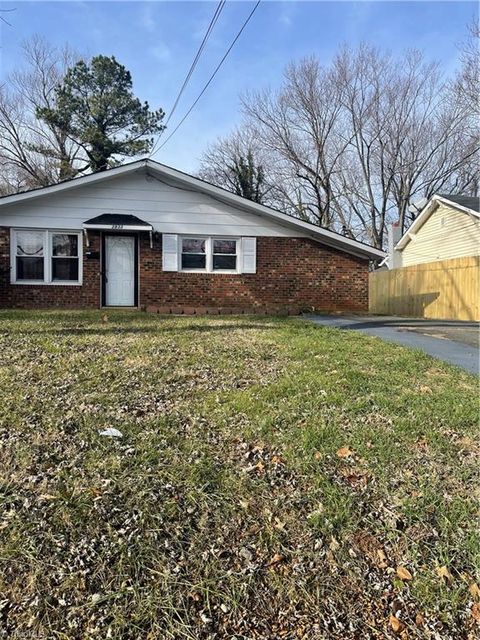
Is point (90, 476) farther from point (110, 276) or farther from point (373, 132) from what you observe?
point (373, 132)

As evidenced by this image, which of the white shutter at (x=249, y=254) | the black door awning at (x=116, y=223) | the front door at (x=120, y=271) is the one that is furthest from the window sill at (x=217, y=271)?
the black door awning at (x=116, y=223)

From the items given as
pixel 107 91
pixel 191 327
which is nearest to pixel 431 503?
pixel 191 327

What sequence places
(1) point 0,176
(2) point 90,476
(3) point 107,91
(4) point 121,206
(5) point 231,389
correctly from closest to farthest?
(2) point 90,476, (5) point 231,389, (4) point 121,206, (3) point 107,91, (1) point 0,176

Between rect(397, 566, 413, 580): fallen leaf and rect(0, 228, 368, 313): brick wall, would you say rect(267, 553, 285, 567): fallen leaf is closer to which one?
rect(397, 566, 413, 580): fallen leaf

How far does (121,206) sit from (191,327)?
6168mm

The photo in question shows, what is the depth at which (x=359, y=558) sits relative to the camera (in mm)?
2213

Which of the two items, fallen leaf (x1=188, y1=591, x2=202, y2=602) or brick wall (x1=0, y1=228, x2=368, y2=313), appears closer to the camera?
fallen leaf (x1=188, y1=591, x2=202, y2=602)

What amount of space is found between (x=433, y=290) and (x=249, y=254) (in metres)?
7.92

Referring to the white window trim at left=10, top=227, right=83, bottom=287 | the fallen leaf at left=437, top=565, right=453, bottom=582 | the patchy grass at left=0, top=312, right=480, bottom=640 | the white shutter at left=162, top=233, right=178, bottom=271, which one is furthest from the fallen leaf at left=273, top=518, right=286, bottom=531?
the white window trim at left=10, top=227, right=83, bottom=287

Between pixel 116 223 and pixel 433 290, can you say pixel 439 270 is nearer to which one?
pixel 433 290

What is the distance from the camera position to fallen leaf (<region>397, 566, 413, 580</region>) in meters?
2.12

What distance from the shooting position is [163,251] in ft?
42.8

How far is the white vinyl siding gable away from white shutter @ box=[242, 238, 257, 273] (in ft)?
31.3

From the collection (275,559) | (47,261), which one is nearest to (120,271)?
(47,261)
